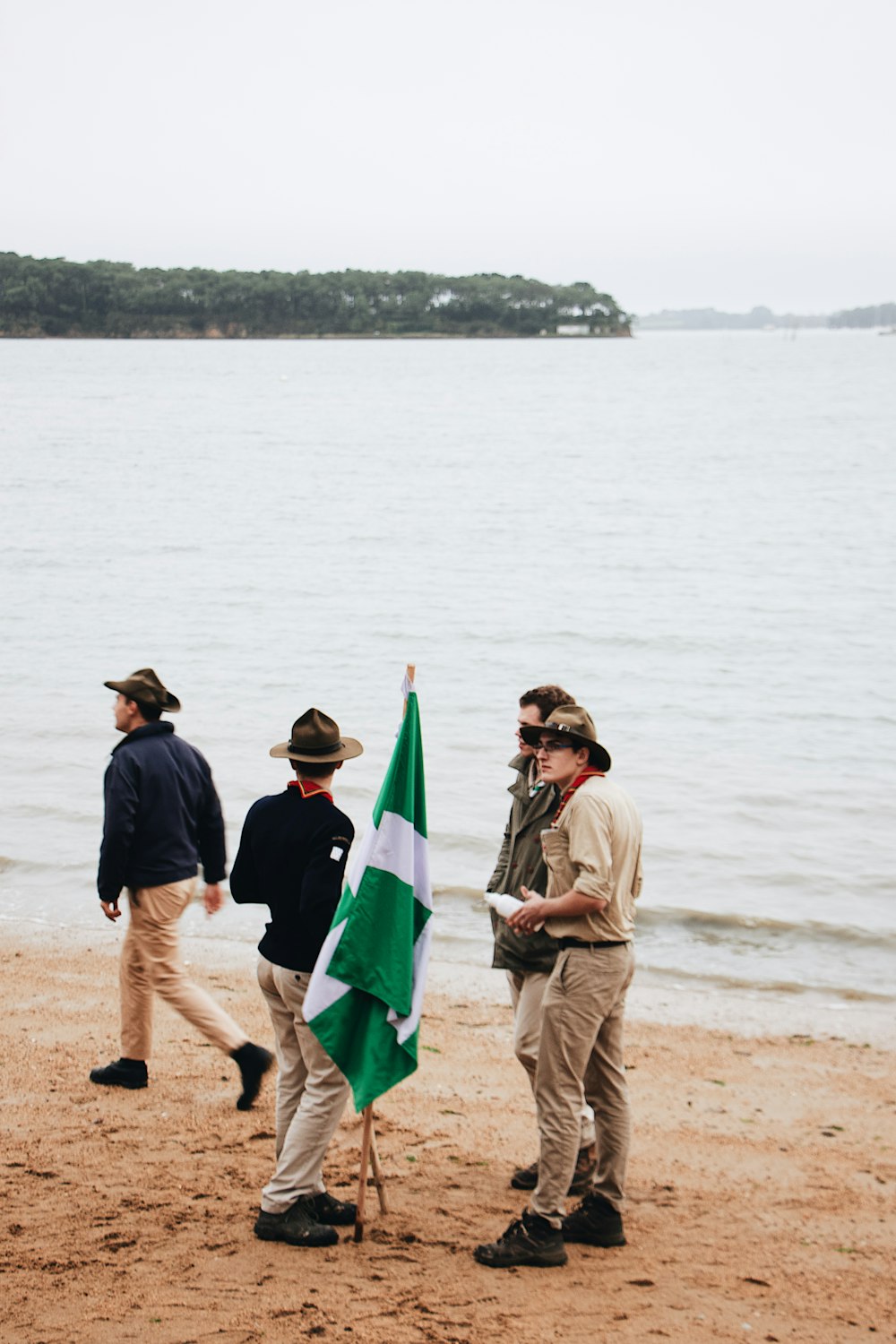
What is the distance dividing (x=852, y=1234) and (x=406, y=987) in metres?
2.09

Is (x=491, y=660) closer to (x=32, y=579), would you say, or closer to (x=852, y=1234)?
(x=32, y=579)

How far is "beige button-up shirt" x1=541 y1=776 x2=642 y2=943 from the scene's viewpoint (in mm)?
4973

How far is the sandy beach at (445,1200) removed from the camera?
4.71 m

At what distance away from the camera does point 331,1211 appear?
5.41 meters

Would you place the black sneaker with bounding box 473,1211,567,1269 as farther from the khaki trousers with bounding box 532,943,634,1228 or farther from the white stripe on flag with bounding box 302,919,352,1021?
the white stripe on flag with bounding box 302,919,352,1021

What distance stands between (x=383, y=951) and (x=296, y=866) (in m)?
0.46

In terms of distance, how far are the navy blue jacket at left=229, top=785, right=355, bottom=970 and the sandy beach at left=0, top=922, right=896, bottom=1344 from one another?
1.13 metres

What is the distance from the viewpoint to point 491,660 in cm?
2195

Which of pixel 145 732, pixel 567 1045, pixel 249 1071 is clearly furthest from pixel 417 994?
pixel 145 732

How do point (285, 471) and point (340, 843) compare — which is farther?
point (285, 471)

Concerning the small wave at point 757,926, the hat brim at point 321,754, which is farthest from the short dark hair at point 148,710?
the small wave at point 757,926

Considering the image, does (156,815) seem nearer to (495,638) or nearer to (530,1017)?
(530,1017)

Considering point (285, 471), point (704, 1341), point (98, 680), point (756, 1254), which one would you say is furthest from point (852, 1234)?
point (285, 471)

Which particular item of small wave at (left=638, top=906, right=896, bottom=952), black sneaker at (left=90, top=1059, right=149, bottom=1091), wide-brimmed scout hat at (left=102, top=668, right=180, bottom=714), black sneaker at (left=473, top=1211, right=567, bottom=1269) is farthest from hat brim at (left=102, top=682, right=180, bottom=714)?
small wave at (left=638, top=906, right=896, bottom=952)
